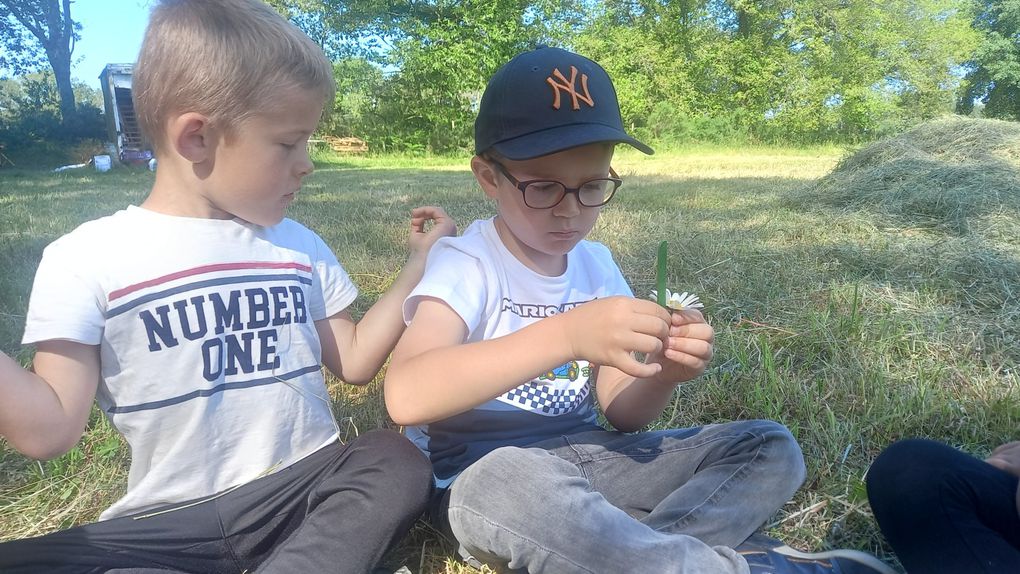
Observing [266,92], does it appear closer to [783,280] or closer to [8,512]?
[8,512]

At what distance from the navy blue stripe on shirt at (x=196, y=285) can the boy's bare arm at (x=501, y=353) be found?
28 centimetres

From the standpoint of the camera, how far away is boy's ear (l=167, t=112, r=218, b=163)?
1126mm

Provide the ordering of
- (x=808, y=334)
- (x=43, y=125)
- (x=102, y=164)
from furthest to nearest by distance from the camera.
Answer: (x=43, y=125), (x=102, y=164), (x=808, y=334)

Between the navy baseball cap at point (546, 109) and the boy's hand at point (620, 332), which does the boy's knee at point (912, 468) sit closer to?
the boy's hand at point (620, 332)

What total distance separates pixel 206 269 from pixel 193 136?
23 cm

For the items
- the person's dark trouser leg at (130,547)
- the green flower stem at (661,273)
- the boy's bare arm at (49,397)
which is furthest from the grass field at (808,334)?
the green flower stem at (661,273)

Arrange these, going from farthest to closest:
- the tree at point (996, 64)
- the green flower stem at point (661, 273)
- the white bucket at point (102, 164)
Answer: the tree at point (996, 64), the white bucket at point (102, 164), the green flower stem at point (661, 273)

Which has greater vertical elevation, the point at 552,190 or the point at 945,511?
the point at 552,190

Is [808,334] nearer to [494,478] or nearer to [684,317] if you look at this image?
[684,317]

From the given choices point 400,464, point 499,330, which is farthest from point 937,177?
point 400,464

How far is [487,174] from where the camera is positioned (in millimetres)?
1357

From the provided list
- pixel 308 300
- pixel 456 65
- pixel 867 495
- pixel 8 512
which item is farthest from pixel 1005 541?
pixel 456 65

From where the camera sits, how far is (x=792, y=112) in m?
19.0

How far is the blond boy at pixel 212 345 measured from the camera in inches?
42.0
